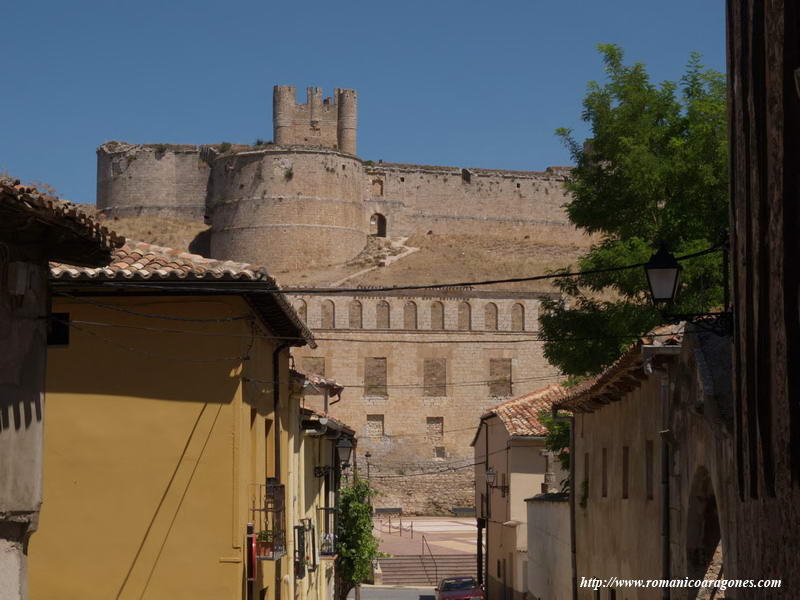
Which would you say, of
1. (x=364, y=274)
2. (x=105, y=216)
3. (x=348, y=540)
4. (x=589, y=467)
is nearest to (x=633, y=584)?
(x=589, y=467)

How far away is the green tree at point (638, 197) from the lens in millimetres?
20516

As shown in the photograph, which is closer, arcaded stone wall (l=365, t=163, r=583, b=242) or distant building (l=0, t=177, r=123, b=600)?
distant building (l=0, t=177, r=123, b=600)

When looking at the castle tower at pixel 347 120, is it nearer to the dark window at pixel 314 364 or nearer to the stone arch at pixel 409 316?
the stone arch at pixel 409 316

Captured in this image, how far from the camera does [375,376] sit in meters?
57.8

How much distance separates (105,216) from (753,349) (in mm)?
72559

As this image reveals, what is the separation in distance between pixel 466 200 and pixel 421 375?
77.8 feet

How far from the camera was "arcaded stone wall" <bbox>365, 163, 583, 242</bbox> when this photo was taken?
77.5 metres

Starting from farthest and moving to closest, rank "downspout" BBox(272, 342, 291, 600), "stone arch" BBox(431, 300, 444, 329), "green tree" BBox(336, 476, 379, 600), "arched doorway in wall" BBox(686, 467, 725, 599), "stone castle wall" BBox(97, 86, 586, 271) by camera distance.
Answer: "stone castle wall" BBox(97, 86, 586, 271)
"stone arch" BBox(431, 300, 444, 329)
"green tree" BBox(336, 476, 379, 600)
"downspout" BBox(272, 342, 291, 600)
"arched doorway in wall" BBox(686, 467, 725, 599)

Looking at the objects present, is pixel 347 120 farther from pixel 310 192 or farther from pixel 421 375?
pixel 421 375

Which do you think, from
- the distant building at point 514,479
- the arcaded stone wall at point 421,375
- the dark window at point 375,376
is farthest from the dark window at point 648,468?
the dark window at point 375,376

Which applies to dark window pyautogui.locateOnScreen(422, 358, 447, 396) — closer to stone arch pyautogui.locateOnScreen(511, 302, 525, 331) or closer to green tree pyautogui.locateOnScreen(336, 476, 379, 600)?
stone arch pyautogui.locateOnScreen(511, 302, 525, 331)

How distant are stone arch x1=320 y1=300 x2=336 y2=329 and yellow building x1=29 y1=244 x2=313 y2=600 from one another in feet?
145

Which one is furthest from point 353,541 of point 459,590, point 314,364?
point 314,364

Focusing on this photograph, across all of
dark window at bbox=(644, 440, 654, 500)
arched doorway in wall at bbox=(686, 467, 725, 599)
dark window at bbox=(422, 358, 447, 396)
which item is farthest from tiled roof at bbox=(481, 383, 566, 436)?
dark window at bbox=(422, 358, 447, 396)
